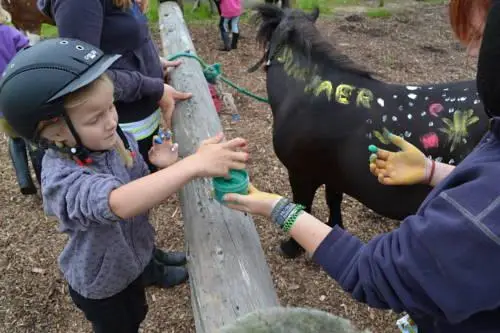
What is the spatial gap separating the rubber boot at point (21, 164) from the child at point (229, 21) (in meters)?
4.29

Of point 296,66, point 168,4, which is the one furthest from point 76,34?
point 168,4

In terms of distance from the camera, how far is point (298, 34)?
265 centimetres

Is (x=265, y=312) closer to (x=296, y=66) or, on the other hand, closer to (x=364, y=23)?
(x=296, y=66)

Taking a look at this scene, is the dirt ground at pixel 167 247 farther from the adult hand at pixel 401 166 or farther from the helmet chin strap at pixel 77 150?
the helmet chin strap at pixel 77 150

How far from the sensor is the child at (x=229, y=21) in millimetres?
7180

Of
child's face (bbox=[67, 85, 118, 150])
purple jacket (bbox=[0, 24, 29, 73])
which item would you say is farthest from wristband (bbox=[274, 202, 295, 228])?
purple jacket (bbox=[0, 24, 29, 73])

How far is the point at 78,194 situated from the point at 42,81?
0.37 meters

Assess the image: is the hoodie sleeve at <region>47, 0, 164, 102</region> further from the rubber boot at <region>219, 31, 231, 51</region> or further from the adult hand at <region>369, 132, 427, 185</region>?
the rubber boot at <region>219, 31, 231, 51</region>

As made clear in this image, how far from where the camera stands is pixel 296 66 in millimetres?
2715

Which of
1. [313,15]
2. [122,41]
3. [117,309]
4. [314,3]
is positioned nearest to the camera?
[117,309]

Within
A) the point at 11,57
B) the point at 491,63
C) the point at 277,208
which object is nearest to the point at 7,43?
the point at 11,57

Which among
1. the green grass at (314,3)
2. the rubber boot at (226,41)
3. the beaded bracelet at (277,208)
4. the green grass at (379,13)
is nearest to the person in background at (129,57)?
the beaded bracelet at (277,208)

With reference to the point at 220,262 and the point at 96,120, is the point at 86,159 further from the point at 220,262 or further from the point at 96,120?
the point at 220,262

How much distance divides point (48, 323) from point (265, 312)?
2306mm
